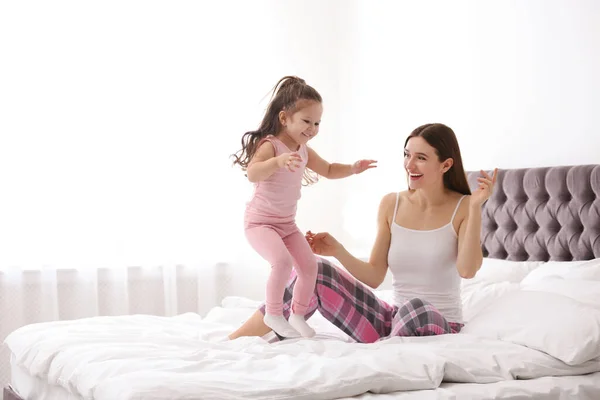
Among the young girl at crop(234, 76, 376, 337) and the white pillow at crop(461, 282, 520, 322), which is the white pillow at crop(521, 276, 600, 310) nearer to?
the white pillow at crop(461, 282, 520, 322)

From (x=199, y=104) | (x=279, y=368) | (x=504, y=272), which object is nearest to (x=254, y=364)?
(x=279, y=368)

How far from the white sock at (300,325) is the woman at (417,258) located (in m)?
0.07

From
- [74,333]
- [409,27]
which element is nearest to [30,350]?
[74,333]

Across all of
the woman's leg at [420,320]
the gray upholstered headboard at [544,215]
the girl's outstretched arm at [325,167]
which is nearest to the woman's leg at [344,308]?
the woman's leg at [420,320]

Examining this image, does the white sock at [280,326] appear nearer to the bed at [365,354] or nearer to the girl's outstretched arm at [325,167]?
the bed at [365,354]

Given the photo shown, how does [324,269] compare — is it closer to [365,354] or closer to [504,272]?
[365,354]

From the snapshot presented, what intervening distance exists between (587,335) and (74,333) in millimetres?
1626

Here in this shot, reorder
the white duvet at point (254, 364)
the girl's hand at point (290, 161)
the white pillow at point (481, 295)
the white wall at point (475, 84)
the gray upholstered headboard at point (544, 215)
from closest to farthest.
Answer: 1. the white duvet at point (254, 364)
2. the girl's hand at point (290, 161)
3. the white pillow at point (481, 295)
4. the gray upholstered headboard at point (544, 215)
5. the white wall at point (475, 84)

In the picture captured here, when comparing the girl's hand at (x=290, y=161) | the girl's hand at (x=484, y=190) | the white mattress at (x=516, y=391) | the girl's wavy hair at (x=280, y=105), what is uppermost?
the girl's wavy hair at (x=280, y=105)

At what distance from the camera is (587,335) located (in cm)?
214

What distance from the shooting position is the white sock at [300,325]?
249 centimetres

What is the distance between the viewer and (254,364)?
79.4 inches

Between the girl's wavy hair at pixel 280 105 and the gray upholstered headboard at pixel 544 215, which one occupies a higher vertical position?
the girl's wavy hair at pixel 280 105

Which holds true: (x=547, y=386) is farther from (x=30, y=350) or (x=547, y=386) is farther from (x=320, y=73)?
(x=320, y=73)
